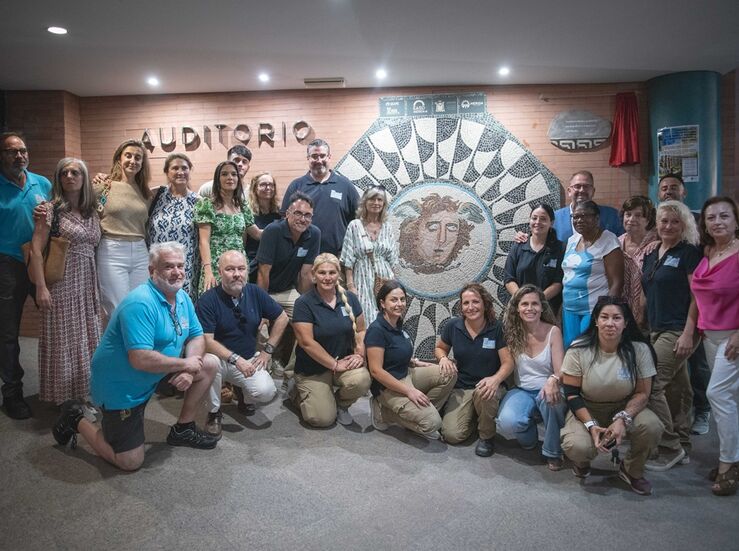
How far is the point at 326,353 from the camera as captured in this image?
3.04m

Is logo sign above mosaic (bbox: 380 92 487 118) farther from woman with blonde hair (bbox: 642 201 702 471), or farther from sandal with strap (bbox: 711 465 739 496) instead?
sandal with strap (bbox: 711 465 739 496)

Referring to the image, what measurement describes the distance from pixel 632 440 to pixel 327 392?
1614 mm

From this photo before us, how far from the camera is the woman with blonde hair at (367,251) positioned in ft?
12.3

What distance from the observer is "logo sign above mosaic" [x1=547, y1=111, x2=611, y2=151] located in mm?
5117

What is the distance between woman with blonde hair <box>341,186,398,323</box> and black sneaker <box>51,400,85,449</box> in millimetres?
1865

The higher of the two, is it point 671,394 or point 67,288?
point 67,288

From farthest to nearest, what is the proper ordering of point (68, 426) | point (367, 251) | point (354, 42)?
point (354, 42) < point (367, 251) < point (68, 426)

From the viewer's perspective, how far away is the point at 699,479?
244 cm

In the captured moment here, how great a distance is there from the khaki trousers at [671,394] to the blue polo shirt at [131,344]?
240cm

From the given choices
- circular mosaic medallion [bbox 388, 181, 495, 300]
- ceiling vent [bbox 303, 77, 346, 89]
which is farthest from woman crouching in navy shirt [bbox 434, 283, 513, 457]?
ceiling vent [bbox 303, 77, 346, 89]

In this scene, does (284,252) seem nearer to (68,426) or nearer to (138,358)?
(138,358)

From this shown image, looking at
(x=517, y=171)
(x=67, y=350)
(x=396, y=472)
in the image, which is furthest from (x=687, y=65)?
(x=67, y=350)

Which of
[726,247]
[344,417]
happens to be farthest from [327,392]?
[726,247]

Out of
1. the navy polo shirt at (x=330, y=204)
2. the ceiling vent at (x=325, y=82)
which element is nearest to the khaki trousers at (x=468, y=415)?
the navy polo shirt at (x=330, y=204)
